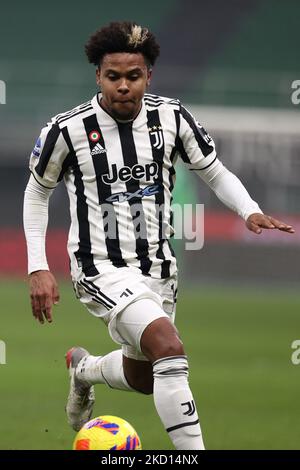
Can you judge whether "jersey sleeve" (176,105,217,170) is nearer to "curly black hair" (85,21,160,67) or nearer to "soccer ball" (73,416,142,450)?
"curly black hair" (85,21,160,67)

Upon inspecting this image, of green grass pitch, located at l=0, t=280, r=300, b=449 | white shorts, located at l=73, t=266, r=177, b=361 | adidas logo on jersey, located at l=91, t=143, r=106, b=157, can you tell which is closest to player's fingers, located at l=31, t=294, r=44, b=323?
white shorts, located at l=73, t=266, r=177, b=361

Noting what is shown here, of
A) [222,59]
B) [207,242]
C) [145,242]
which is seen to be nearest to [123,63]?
[145,242]

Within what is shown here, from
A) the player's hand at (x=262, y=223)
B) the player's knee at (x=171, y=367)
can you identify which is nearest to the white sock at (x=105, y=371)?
the player's knee at (x=171, y=367)

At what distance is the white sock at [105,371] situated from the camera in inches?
252

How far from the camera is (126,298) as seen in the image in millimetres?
5398

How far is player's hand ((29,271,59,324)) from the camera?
5.42 meters

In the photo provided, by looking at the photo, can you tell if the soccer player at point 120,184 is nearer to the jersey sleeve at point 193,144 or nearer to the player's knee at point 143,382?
the jersey sleeve at point 193,144

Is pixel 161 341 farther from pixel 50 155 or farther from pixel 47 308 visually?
pixel 50 155

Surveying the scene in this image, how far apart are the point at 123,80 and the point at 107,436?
1.86 metres

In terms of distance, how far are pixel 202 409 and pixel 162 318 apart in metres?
3.04

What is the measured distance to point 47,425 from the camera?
716cm

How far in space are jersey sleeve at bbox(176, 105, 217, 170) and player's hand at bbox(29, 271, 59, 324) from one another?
1.10 metres

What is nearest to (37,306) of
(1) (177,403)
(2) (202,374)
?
(1) (177,403)

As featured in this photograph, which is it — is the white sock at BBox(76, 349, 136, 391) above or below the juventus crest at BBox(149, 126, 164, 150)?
below
